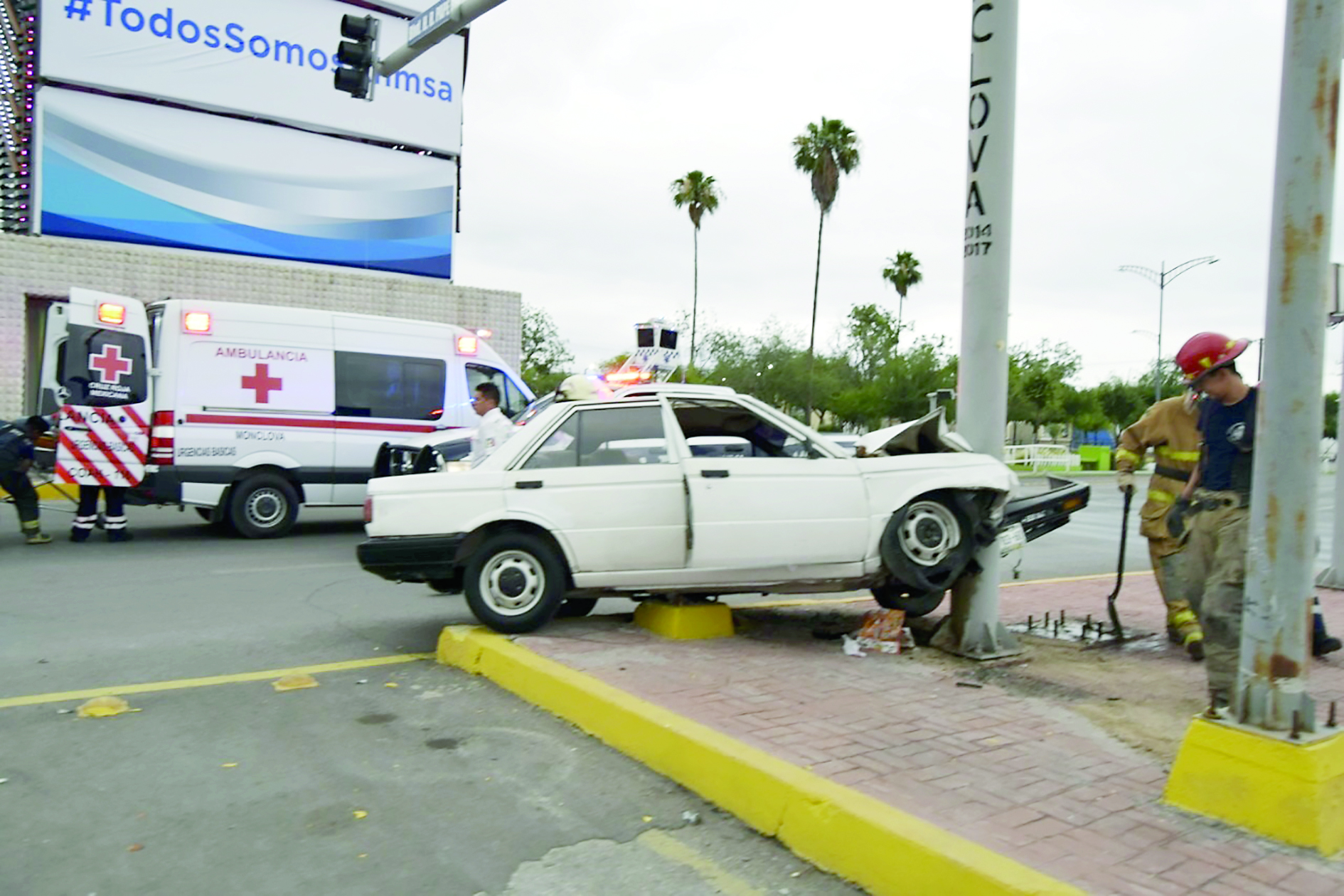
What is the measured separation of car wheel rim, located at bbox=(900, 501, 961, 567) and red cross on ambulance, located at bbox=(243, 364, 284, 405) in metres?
8.64

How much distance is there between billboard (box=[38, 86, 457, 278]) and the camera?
71.6 feet

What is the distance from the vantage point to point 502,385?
14.4 meters

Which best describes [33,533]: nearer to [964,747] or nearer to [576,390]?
[576,390]

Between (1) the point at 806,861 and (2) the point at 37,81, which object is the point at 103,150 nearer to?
(2) the point at 37,81

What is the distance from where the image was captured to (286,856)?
11.8 ft

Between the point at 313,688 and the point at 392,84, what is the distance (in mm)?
23673

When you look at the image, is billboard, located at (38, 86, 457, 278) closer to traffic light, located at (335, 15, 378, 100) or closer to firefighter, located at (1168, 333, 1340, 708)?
traffic light, located at (335, 15, 378, 100)

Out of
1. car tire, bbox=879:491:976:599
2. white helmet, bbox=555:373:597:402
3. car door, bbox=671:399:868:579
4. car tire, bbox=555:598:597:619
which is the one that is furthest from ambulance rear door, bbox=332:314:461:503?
car tire, bbox=879:491:976:599

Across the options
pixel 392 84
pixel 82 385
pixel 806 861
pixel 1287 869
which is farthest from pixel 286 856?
pixel 392 84

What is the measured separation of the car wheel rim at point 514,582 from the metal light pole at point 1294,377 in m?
4.04

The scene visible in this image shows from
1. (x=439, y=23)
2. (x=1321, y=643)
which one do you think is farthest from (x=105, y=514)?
(x=1321, y=643)

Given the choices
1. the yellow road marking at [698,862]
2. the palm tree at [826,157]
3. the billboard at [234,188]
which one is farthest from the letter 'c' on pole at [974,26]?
the palm tree at [826,157]

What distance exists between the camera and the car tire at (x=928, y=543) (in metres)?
6.39

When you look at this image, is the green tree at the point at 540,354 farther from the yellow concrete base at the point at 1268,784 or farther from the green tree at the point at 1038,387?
the yellow concrete base at the point at 1268,784
